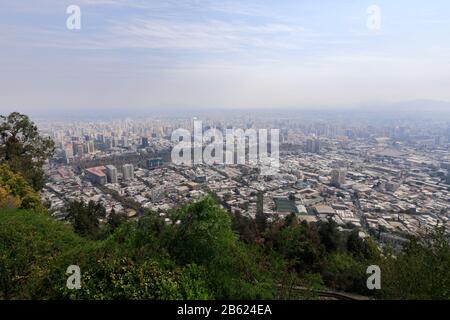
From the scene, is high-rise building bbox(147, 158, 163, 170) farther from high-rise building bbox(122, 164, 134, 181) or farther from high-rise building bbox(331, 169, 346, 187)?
high-rise building bbox(331, 169, 346, 187)

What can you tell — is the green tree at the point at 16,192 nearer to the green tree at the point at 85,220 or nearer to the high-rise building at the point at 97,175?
the green tree at the point at 85,220

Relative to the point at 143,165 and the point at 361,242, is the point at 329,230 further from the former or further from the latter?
the point at 143,165

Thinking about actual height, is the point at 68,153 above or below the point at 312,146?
below

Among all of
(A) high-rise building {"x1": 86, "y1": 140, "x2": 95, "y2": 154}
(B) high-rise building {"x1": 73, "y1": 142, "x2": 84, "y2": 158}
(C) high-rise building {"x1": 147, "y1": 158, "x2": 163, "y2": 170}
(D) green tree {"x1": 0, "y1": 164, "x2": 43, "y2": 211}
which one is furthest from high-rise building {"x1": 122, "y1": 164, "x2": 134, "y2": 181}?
(D) green tree {"x1": 0, "y1": 164, "x2": 43, "y2": 211}

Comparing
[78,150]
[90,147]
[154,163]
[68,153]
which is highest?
[90,147]

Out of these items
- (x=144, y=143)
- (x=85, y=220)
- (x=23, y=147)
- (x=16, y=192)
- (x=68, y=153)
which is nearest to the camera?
(x=16, y=192)

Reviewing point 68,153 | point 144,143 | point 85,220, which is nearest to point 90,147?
point 68,153

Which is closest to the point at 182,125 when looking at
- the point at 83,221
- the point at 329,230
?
the point at 83,221

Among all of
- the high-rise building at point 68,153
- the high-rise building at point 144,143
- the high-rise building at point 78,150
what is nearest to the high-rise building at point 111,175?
the high-rise building at point 68,153

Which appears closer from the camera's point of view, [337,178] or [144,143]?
[337,178]

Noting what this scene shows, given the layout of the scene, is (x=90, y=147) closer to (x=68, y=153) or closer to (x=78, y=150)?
(x=78, y=150)
